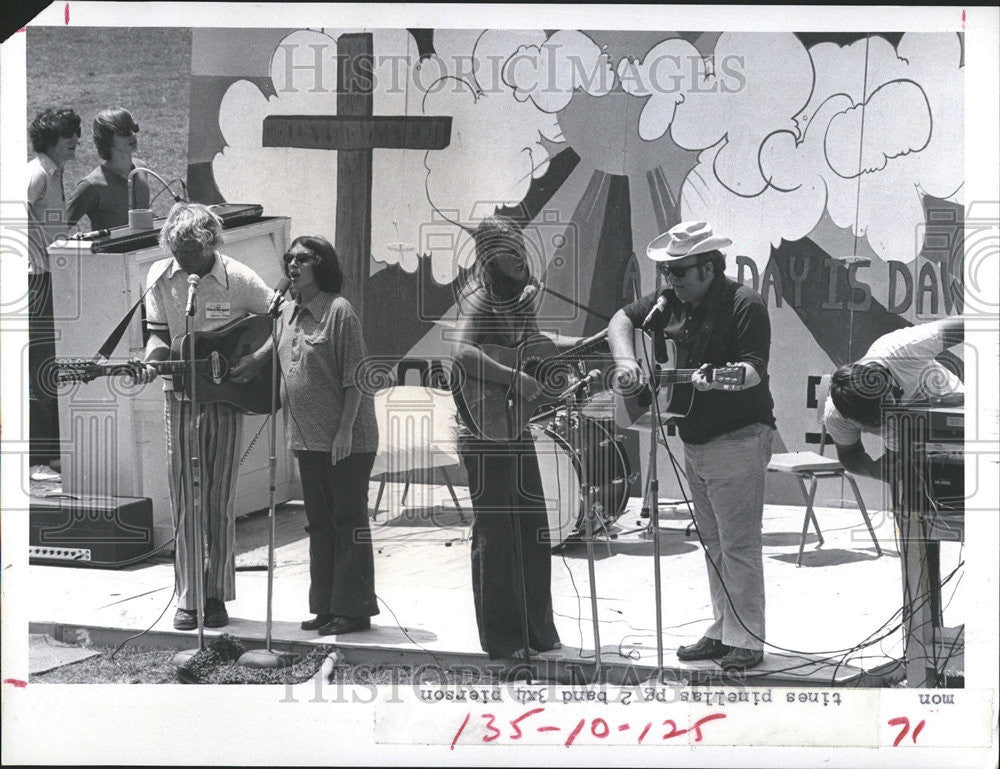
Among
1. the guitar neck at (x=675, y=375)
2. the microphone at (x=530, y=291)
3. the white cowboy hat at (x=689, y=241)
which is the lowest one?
the guitar neck at (x=675, y=375)

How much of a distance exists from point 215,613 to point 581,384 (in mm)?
1844

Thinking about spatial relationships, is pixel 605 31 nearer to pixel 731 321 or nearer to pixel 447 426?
pixel 731 321

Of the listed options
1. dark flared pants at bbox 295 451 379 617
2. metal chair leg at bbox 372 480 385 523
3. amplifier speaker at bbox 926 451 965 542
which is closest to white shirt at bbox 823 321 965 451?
amplifier speaker at bbox 926 451 965 542

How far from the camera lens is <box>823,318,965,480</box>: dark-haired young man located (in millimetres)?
6375

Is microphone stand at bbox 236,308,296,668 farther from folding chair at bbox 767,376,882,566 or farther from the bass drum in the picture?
folding chair at bbox 767,376,882,566

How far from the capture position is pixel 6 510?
654 cm

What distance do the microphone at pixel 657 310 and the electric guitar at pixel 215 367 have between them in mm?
1588

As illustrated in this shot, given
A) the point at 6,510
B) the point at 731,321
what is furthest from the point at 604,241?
the point at 6,510

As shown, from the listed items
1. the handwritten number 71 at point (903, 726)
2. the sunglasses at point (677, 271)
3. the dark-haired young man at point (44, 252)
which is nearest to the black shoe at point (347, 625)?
the dark-haired young man at point (44, 252)

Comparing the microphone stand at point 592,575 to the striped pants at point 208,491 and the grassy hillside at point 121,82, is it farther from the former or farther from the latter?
the grassy hillside at point 121,82

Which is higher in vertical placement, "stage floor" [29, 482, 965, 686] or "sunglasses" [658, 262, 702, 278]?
"sunglasses" [658, 262, 702, 278]

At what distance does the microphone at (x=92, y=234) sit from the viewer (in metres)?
6.52

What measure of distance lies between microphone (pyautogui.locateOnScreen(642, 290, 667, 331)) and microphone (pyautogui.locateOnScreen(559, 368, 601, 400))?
0.89 ft

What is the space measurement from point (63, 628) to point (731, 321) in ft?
10.2
